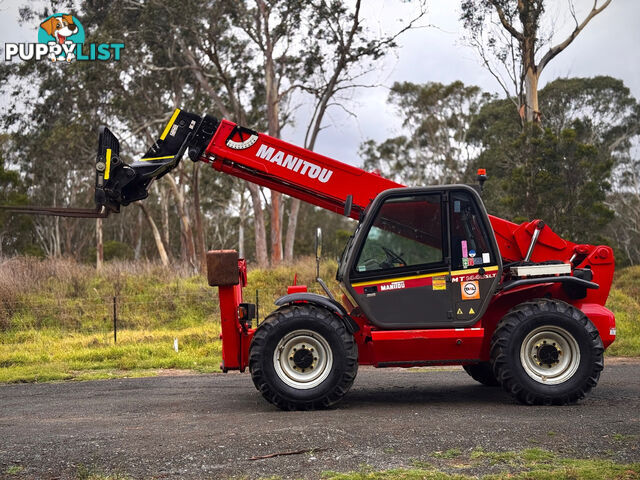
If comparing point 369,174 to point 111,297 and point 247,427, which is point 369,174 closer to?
point 247,427

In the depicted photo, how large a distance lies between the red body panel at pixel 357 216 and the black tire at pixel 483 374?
129cm

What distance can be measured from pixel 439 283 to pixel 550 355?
1470 mm

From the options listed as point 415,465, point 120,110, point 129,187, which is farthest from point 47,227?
point 415,465

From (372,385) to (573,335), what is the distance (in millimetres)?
3209

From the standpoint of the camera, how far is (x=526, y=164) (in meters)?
25.9

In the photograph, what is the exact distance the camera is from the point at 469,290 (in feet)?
27.0

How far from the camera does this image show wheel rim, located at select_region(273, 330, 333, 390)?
318 inches

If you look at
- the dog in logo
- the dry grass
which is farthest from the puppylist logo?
the dry grass

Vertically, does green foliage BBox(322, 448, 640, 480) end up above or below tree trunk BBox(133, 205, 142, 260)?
below

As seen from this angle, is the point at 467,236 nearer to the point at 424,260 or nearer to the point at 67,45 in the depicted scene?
the point at 424,260

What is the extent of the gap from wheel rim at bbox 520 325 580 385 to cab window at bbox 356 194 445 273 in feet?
4.49

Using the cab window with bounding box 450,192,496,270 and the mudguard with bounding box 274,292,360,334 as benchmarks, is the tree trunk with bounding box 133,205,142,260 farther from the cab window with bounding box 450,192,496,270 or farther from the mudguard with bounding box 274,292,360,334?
the cab window with bounding box 450,192,496,270

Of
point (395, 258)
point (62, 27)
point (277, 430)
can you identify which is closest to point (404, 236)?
point (395, 258)

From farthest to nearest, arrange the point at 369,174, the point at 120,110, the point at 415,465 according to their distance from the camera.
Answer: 1. the point at 120,110
2. the point at 369,174
3. the point at 415,465
